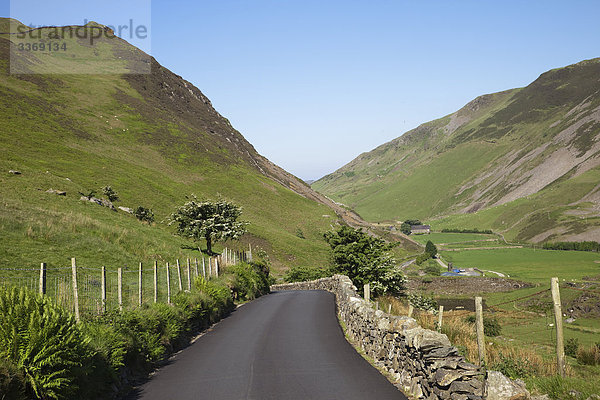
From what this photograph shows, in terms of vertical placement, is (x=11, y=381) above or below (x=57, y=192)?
below

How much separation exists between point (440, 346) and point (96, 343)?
775 cm

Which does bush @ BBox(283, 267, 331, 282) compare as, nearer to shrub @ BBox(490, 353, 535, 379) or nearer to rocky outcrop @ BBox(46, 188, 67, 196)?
rocky outcrop @ BBox(46, 188, 67, 196)

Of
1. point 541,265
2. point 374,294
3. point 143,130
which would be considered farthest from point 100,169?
point 541,265

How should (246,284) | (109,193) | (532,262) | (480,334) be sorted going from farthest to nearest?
1. (532,262)
2. (109,193)
3. (246,284)
4. (480,334)

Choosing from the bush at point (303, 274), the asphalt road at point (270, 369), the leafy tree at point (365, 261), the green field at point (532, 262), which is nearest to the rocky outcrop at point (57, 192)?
the leafy tree at point (365, 261)

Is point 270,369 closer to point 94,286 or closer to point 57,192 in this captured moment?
point 94,286

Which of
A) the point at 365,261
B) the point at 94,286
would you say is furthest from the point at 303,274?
the point at 94,286

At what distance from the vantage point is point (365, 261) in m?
38.0

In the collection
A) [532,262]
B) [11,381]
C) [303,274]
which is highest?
[11,381]

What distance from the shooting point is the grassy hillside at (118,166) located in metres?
28.9

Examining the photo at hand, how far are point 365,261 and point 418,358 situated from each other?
2834 cm

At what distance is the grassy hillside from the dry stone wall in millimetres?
15873

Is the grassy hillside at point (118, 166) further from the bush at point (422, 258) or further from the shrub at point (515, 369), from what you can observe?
the bush at point (422, 258)

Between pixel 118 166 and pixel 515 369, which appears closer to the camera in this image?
pixel 515 369
